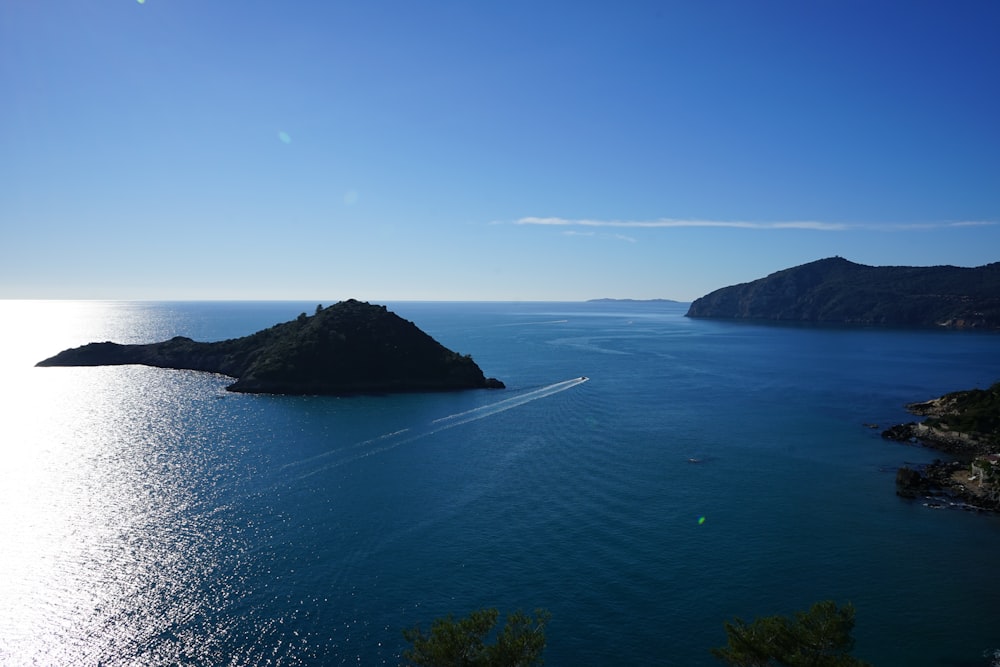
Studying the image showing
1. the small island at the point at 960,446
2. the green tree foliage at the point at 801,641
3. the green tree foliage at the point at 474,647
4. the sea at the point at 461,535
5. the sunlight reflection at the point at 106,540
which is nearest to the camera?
the green tree foliage at the point at 801,641

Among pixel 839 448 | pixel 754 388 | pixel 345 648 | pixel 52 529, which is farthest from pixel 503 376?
pixel 345 648

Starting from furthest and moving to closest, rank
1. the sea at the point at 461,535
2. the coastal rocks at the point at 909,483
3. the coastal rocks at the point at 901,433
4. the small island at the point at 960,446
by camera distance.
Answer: the coastal rocks at the point at 901,433
the coastal rocks at the point at 909,483
the small island at the point at 960,446
the sea at the point at 461,535

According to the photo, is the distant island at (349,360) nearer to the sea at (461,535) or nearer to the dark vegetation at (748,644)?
the sea at (461,535)

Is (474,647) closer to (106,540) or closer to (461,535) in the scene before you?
(461,535)

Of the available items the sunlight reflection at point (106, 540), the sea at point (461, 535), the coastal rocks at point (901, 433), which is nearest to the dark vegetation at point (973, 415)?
the coastal rocks at point (901, 433)

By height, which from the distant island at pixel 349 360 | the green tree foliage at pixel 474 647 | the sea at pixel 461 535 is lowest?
the sea at pixel 461 535

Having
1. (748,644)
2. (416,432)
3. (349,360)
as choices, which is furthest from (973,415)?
(349,360)

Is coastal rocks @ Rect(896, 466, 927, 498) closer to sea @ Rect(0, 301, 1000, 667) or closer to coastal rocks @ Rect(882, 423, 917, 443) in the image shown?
sea @ Rect(0, 301, 1000, 667)
